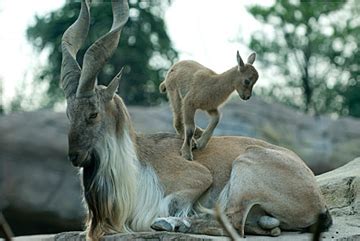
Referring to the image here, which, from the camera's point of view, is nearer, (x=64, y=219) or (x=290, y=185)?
(x=290, y=185)

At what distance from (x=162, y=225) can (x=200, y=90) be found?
1300 millimetres

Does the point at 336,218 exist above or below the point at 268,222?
below

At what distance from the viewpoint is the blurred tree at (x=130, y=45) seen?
960 inches

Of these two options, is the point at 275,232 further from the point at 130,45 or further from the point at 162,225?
the point at 130,45

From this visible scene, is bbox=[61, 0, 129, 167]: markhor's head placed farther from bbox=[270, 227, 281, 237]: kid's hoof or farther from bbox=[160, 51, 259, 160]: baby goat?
bbox=[270, 227, 281, 237]: kid's hoof

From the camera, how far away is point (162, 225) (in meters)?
6.32

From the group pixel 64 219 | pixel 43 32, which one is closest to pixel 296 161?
pixel 64 219

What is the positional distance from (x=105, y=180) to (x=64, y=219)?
30.6 ft

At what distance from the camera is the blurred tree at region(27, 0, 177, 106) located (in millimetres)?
24391

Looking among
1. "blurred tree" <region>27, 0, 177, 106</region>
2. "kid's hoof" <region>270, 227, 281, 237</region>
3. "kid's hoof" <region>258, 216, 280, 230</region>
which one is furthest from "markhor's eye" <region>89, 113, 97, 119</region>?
"blurred tree" <region>27, 0, 177, 106</region>

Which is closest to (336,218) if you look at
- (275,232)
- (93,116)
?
(275,232)

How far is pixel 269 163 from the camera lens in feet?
21.7

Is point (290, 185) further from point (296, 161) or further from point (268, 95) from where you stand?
point (268, 95)

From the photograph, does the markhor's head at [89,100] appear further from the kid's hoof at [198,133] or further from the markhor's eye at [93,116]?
the kid's hoof at [198,133]
